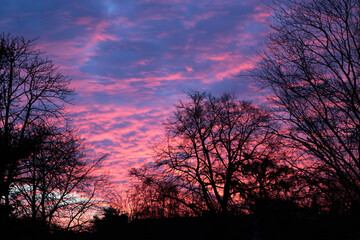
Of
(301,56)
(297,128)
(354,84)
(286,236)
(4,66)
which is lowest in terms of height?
(286,236)

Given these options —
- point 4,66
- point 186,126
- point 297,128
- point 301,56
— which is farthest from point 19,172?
point 186,126

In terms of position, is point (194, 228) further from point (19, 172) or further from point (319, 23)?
point (319, 23)

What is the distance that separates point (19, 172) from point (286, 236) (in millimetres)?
27662

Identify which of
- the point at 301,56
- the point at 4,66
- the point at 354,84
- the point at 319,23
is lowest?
the point at 354,84

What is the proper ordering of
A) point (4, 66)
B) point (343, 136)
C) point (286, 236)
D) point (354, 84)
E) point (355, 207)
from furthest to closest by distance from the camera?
point (286, 236) → point (4, 66) → point (355, 207) → point (343, 136) → point (354, 84)

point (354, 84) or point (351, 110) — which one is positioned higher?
point (354, 84)

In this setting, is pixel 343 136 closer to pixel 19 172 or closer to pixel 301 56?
pixel 301 56

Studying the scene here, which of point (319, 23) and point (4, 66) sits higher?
point (4, 66)

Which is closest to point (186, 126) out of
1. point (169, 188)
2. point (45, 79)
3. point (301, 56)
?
point (169, 188)

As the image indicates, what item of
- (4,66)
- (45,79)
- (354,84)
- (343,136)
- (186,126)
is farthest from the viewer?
(186,126)

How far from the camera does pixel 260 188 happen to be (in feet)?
83.3

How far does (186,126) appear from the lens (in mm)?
27000

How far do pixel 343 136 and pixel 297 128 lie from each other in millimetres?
1478

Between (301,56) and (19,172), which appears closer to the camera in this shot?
(301,56)
